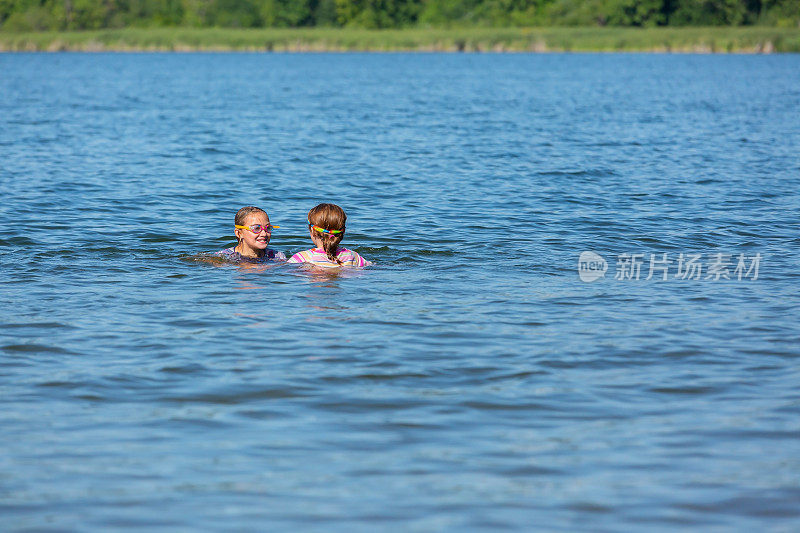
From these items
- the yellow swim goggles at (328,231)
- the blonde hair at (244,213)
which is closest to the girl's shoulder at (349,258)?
the yellow swim goggles at (328,231)

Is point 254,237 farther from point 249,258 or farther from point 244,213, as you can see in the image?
point 249,258

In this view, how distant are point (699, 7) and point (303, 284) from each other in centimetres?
10211

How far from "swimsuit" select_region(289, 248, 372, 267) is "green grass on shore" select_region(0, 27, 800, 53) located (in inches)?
2943

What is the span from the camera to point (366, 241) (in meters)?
13.6

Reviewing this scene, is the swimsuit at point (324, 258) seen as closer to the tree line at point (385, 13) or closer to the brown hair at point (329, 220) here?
the brown hair at point (329, 220)

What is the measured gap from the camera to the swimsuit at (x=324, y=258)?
11.1 m

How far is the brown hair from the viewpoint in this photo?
10.6 meters

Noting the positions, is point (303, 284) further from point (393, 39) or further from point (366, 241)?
point (393, 39)

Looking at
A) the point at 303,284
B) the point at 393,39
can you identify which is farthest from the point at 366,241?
the point at 393,39

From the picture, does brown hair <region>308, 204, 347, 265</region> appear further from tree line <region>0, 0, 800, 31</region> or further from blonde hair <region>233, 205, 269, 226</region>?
tree line <region>0, 0, 800, 31</region>

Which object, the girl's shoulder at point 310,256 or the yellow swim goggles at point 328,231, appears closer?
the yellow swim goggles at point 328,231

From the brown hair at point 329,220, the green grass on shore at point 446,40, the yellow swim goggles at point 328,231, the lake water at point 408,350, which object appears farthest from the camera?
the green grass on shore at point 446,40

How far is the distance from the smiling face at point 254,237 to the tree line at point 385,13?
320 feet

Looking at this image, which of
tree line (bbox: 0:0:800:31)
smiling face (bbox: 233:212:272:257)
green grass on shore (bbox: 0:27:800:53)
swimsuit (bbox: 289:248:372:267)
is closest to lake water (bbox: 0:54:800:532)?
swimsuit (bbox: 289:248:372:267)
